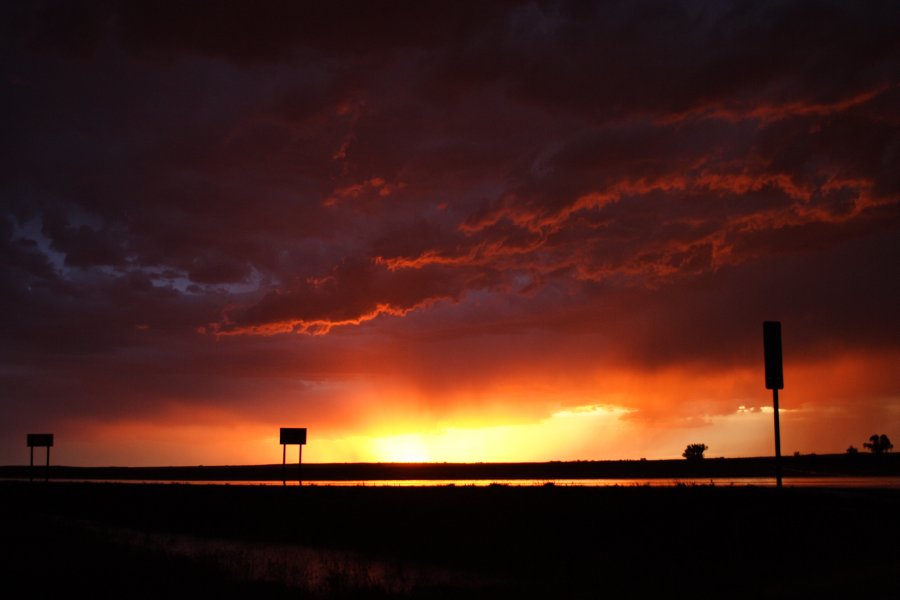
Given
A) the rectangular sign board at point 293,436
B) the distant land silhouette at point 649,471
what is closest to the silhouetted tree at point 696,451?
the distant land silhouette at point 649,471

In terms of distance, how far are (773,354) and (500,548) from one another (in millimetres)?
10565

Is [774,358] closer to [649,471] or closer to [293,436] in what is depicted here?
[293,436]

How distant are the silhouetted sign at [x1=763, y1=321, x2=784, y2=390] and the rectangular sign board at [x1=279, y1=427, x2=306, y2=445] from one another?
3613 centimetres

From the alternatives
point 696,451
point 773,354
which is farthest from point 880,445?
point 773,354

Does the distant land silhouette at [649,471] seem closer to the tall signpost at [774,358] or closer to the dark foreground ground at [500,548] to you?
the dark foreground ground at [500,548]

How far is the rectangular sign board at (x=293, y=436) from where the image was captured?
5384cm

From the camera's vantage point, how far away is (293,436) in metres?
54.2

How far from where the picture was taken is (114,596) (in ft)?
58.8

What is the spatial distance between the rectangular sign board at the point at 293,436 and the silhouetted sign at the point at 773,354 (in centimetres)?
3613

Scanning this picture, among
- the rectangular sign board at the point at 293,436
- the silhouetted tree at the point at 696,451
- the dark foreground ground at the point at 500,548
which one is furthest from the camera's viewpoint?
the silhouetted tree at the point at 696,451

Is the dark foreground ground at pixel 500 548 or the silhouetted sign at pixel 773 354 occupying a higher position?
the silhouetted sign at pixel 773 354

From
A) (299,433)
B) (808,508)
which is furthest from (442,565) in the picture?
(299,433)

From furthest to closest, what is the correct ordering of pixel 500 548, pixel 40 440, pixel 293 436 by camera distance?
pixel 40 440 → pixel 293 436 → pixel 500 548

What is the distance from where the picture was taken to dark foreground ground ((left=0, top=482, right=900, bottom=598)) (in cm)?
1745
